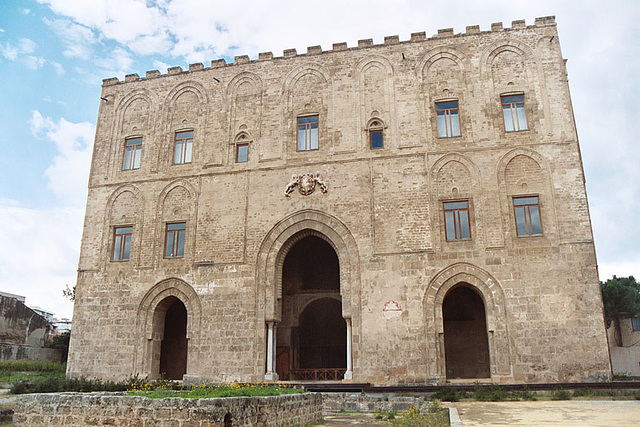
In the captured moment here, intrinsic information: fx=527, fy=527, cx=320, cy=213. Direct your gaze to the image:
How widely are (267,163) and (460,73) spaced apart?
27.3 ft

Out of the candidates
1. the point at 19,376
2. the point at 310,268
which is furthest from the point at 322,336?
the point at 19,376

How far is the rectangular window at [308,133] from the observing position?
2116 centimetres

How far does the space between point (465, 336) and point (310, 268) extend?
7109mm

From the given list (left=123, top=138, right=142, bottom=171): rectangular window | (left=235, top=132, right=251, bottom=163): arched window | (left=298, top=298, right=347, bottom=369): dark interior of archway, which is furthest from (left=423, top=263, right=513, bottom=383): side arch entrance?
(left=123, top=138, right=142, bottom=171): rectangular window

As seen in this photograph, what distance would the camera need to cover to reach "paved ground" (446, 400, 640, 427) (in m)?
9.02

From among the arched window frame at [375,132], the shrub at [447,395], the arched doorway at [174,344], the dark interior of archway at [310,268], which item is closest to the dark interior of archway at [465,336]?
the dark interior of archway at [310,268]

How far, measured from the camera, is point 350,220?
64.2 ft

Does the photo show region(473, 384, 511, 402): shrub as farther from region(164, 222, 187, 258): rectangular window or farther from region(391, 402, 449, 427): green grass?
region(164, 222, 187, 258): rectangular window

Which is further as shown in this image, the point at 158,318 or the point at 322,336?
the point at 322,336

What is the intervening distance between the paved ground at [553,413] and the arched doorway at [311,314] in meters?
9.15

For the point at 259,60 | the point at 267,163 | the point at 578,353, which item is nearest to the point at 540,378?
the point at 578,353

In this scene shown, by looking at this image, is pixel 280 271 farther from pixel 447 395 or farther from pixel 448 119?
pixel 448 119

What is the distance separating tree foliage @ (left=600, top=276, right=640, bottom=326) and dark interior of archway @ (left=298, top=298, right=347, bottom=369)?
19.3 meters

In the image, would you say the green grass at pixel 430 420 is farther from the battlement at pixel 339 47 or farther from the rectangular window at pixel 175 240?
the battlement at pixel 339 47
